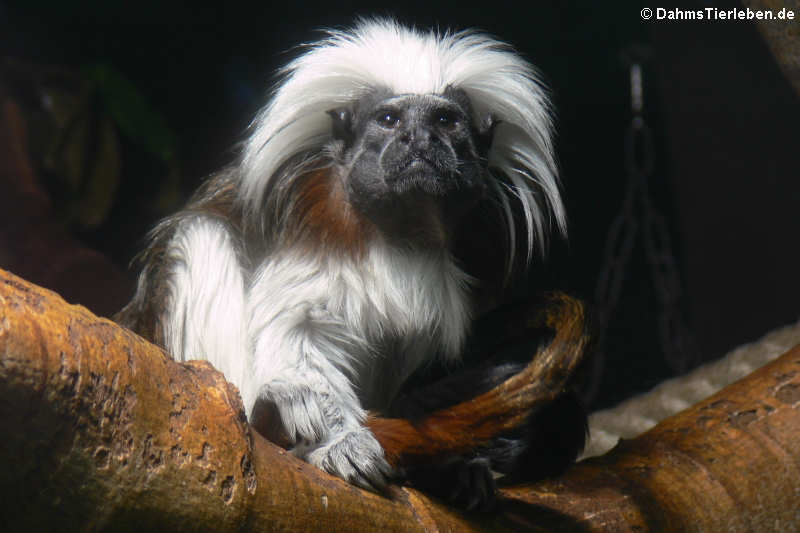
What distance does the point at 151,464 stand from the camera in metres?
1.25

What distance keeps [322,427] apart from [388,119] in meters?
0.84

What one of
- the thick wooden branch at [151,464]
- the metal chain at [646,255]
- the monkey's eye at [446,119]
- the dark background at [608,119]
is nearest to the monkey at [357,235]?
the monkey's eye at [446,119]

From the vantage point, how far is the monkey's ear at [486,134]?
232 centimetres

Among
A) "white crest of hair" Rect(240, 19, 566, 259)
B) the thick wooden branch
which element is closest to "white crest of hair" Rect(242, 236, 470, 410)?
"white crest of hair" Rect(240, 19, 566, 259)

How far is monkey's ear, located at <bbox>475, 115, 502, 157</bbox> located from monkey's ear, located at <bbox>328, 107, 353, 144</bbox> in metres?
0.34

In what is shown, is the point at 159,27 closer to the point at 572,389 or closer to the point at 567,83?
the point at 567,83

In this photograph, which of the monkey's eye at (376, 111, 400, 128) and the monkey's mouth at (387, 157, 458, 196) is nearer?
the monkey's mouth at (387, 157, 458, 196)

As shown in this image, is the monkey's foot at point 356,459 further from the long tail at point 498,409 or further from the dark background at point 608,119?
the dark background at point 608,119

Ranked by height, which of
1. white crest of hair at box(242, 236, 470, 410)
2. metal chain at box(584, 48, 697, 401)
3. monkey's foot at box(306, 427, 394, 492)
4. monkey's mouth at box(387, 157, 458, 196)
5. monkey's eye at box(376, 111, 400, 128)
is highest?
monkey's eye at box(376, 111, 400, 128)

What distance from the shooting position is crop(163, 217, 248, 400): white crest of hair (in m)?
2.09

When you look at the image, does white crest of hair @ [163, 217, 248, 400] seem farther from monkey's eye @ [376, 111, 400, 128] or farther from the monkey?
monkey's eye @ [376, 111, 400, 128]

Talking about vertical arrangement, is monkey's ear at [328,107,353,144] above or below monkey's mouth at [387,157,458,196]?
above

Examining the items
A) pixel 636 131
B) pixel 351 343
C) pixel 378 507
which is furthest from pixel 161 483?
pixel 636 131

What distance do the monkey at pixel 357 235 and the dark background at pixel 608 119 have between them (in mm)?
1083
